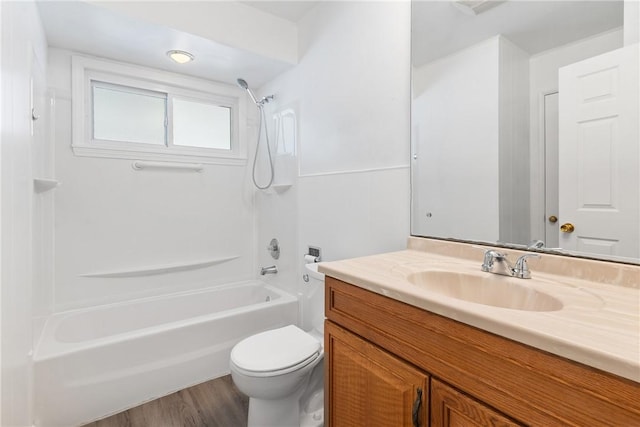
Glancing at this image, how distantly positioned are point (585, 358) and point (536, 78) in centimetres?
97

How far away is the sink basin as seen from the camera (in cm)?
89

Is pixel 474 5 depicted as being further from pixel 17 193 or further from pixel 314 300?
pixel 17 193

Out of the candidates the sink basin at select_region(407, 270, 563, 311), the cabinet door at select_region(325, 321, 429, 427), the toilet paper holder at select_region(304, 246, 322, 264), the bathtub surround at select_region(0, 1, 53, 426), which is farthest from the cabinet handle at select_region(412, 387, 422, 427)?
the toilet paper holder at select_region(304, 246, 322, 264)

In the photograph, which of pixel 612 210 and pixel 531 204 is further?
pixel 531 204

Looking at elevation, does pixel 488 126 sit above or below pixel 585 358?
above

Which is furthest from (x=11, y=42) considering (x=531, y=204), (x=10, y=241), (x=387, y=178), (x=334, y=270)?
(x=531, y=204)

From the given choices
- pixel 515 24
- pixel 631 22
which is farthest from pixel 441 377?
pixel 515 24

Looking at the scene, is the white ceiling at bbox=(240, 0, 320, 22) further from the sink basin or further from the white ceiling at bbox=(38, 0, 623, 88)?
the sink basin

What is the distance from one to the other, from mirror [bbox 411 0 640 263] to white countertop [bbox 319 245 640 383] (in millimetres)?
170

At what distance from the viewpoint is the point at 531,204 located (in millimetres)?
1125

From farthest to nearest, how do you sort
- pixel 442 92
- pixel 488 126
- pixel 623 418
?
pixel 442 92, pixel 488 126, pixel 623 418

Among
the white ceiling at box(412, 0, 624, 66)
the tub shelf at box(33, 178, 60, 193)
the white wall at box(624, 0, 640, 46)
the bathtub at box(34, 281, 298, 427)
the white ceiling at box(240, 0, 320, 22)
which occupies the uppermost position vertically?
the white ceiling at box(240, 0, 320, 22)

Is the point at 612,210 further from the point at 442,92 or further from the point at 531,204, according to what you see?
the point at 442,92

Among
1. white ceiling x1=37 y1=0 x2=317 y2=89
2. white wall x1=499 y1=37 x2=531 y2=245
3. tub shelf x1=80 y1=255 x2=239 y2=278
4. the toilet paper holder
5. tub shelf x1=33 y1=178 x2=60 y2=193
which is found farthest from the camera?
tub shelf x1=80 y1=255 x2=239 y2=278
